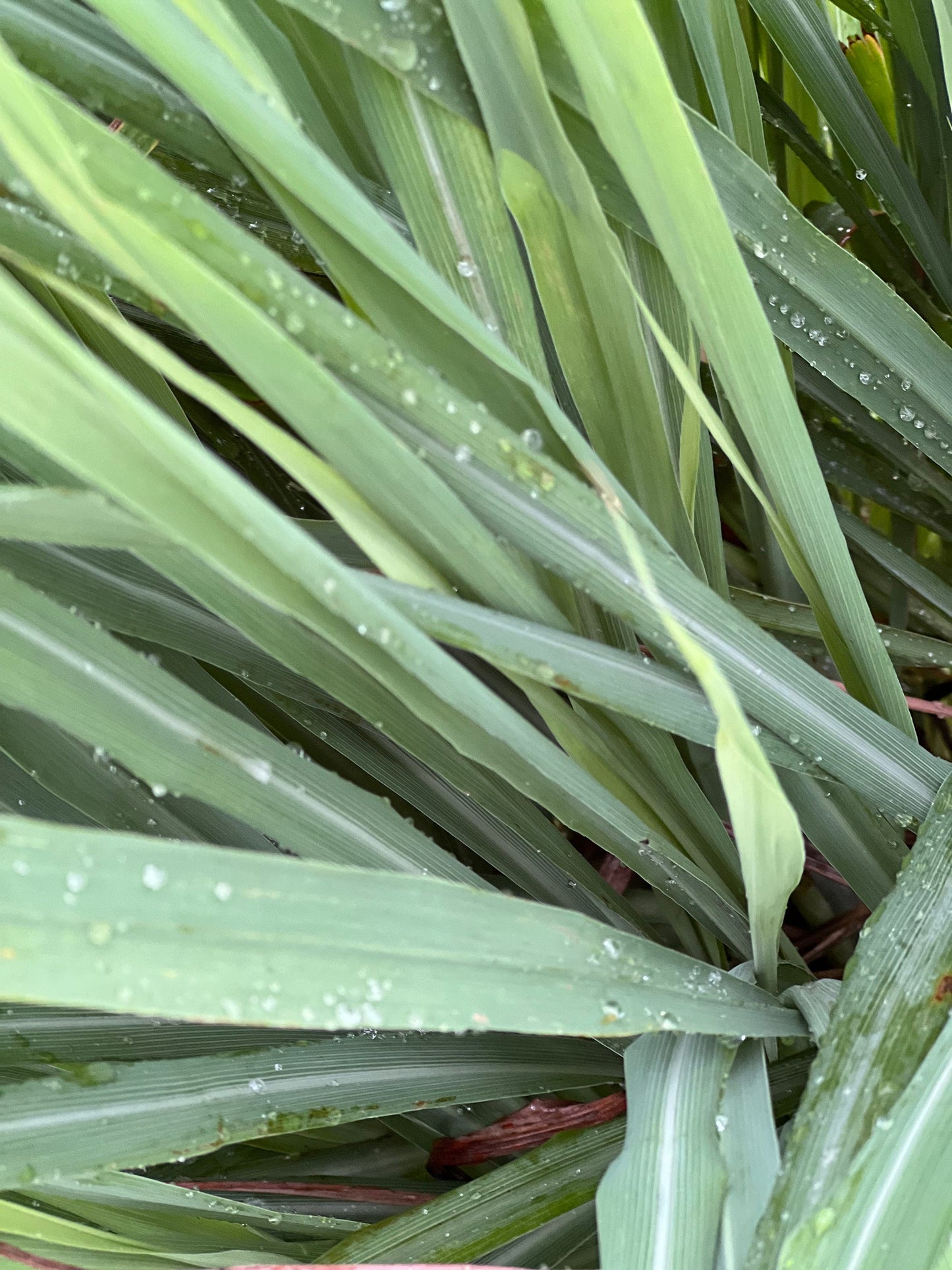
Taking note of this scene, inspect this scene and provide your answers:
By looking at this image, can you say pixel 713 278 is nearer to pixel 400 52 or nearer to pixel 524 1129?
pixel 400 52

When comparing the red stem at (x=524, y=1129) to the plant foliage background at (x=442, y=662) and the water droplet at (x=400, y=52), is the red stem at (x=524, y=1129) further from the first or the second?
the water droplet at (x=400, y=52)

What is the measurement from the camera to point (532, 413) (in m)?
0.39

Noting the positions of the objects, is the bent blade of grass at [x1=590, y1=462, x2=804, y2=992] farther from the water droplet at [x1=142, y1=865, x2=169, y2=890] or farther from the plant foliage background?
the water droplet at [x1=142, y1=865, x2=169, y2=890]

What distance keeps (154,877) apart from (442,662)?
0.12 m

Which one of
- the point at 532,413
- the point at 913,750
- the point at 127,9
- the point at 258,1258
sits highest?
the point at 127,9

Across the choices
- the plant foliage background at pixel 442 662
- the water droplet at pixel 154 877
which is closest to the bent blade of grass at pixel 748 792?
the plant foliage background at pixel 442 662

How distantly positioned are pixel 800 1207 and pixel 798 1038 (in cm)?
17

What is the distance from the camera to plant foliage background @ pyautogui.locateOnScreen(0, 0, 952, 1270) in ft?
0.93

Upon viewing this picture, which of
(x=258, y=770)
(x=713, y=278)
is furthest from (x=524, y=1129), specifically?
(x=713, y=278)

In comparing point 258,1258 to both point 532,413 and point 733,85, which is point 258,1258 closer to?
point 532,413

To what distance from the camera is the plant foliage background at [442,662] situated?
0.28m

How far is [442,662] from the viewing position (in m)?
0.31

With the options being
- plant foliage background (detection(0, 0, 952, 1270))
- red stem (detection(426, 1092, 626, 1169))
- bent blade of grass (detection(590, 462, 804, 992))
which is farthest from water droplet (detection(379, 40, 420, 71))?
red stem (detection(426, 1092, 626, 1169))

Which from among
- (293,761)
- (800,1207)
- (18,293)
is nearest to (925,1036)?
(800,1207)
